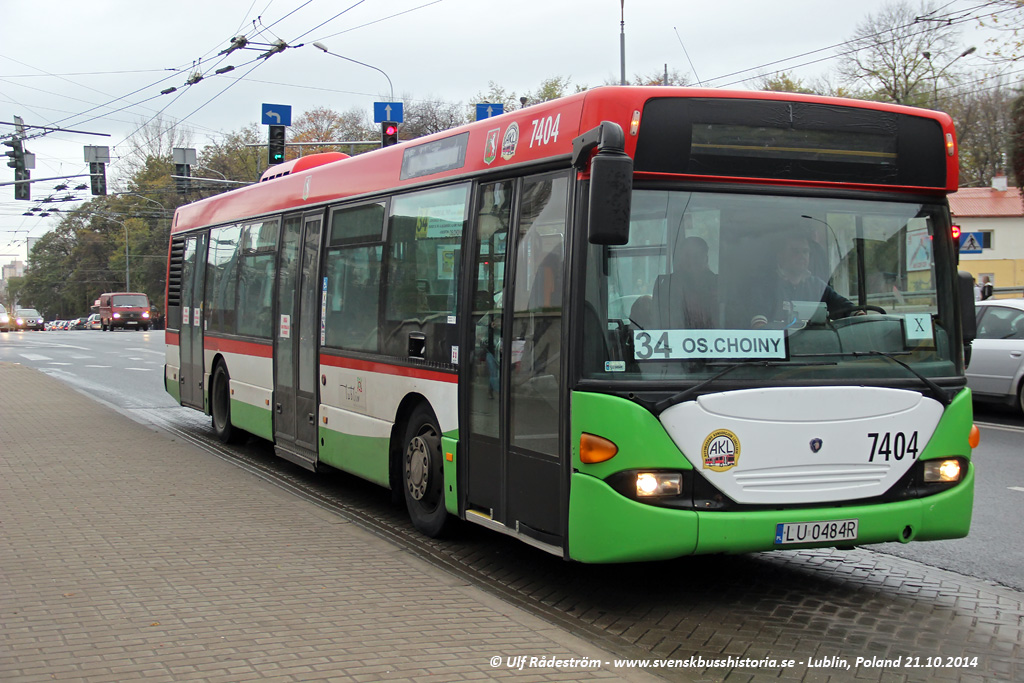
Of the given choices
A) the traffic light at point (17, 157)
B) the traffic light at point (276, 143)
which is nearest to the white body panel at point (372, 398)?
the traffic light at point (276, 143)

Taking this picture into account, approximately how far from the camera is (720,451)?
555 cm

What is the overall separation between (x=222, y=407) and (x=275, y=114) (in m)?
16.7

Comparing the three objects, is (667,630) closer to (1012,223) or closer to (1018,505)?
(1018,505)

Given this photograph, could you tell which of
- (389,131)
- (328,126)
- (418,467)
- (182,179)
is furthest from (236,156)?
(418,467)

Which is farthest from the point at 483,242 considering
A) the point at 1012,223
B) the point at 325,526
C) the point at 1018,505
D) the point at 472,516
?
the point at 1012,223

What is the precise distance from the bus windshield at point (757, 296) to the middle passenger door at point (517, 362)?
41cm

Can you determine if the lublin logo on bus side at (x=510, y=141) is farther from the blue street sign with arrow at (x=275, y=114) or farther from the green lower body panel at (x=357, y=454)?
the blue street sign with arrow at (x=275, y=114)

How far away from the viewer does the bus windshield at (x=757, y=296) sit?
562 centimetres

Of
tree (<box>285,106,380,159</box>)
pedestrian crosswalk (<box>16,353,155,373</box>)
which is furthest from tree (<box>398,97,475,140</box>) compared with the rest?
pedestrian crosswalk (<box>16,353,155,373</box>)

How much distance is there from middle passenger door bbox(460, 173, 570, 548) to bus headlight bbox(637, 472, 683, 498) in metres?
0.50

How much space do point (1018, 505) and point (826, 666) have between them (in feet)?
15.9

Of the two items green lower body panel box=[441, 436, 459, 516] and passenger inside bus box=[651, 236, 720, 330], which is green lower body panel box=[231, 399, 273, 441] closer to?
green lower body panel box=[441, 436, 459, 516]

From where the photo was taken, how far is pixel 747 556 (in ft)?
23.9

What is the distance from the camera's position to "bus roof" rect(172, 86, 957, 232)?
5797 mm
